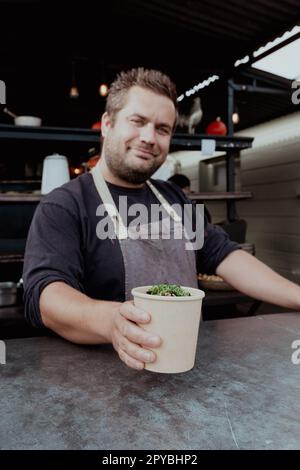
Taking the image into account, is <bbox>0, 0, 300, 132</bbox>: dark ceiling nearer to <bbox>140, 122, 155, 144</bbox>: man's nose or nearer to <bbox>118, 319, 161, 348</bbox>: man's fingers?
<bbox>140, 122, 155, 144</bbox>: man's nose

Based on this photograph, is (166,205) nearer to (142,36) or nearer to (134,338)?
(134,338)

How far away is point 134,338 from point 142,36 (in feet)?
15.4

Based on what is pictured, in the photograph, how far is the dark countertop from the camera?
0.64 m

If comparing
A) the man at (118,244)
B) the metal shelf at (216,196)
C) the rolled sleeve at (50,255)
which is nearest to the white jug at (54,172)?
the metal shelf at (216,196)

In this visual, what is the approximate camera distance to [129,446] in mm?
620

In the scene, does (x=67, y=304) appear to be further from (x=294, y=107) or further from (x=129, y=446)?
(x=294, y=107)

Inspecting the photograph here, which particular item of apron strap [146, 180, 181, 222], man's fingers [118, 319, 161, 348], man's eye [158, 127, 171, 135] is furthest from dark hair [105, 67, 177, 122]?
man's fingers [118, 319, 161, 348]

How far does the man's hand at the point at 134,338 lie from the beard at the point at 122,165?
3.19 feet

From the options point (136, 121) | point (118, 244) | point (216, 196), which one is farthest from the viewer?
point (216, 196)

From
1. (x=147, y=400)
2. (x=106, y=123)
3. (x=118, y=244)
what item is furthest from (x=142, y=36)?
(x=147, y=400)

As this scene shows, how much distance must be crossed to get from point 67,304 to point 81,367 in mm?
189

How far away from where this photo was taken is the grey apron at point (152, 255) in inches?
59.0

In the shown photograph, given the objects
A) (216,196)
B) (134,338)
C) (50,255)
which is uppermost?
(216,196)

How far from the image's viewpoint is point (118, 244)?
1524 millimetres
